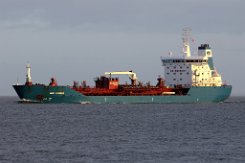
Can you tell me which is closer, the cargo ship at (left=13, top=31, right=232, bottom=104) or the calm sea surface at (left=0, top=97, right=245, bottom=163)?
the calm sea surface at (left=0, top=97, right=245, bottom=163)

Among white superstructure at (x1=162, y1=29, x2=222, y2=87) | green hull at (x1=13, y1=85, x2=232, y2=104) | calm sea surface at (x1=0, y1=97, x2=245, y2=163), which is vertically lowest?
calm sea surface at (x1=0, y1=97, x2=245, y2=163)

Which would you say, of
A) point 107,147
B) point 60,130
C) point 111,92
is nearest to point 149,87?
point 111,92

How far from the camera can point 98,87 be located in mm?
92188

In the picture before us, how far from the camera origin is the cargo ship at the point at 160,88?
86.0 m

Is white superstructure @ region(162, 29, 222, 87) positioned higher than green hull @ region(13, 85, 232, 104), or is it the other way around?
white superstructure @ region(162, 29, 222, 87)

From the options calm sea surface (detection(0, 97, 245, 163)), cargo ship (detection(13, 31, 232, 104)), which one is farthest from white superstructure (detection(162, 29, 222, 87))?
calm sea surface (detection(0, 97, 245, 163))

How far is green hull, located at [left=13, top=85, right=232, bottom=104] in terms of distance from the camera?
85.0m

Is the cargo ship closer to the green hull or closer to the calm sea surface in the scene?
the green hull

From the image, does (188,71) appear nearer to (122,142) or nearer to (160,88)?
(160,88)

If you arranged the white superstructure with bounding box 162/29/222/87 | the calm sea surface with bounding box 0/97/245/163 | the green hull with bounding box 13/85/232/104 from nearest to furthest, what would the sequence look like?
the calm sea surface with bounding box 0/97/245/163
the green hull with bounding box 13/85/232/104
the white superstructure with bounding box 162/29/222/87

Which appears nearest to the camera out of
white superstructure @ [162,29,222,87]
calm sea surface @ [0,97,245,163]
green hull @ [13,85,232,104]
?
calm sea surface @ [0,97,245,163]

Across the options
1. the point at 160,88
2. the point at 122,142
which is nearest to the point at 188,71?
the point at 160,88

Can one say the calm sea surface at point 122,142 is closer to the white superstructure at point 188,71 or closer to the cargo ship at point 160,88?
the cargo ship at point 160,88

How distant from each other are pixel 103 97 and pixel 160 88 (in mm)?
8104
